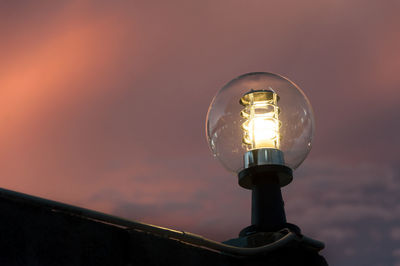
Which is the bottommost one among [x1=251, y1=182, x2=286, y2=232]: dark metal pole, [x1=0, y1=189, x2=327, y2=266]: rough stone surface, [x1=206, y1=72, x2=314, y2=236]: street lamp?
[x1=0, y1=189, x2=327, y2=266]: rough stone surface

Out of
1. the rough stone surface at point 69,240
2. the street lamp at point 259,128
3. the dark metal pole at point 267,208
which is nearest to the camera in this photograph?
the rough stone surface at point 69,240

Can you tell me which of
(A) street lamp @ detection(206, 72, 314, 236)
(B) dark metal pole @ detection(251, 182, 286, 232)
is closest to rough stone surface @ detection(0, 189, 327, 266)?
(B) dark metal pole @ detection(251, 182, 286, 232)

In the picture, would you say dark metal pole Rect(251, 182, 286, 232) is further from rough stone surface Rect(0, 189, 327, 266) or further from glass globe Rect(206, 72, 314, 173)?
rough stone surface Rect(0, 189, 327, 266)

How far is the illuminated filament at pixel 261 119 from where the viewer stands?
3.09m

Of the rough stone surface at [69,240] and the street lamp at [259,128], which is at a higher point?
the street lamp at [259,128]

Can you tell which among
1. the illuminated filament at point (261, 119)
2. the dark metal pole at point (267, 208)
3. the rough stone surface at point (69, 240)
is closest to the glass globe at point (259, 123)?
the illuminated filament at point (261, 119)

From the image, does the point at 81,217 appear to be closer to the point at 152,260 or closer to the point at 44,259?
the point at 44,259

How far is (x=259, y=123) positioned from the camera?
3131 mm

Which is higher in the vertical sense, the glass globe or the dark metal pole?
the glass globe

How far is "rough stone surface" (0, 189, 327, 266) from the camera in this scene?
165 cm

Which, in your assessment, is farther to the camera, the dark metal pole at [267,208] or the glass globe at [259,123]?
the glass globe at [259,123]

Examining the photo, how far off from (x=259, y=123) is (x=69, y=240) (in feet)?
5.48

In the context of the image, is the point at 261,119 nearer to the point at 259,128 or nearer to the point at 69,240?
the point at 259,128

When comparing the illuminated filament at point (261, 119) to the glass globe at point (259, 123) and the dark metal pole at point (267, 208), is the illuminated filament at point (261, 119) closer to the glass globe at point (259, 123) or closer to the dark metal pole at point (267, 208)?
the glass globe at point (259, 123)
